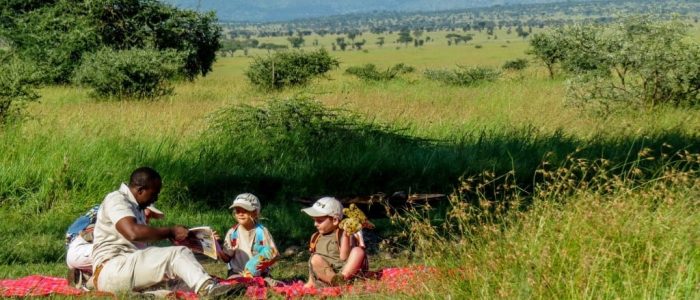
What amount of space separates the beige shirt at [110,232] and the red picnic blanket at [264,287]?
1.07 feet

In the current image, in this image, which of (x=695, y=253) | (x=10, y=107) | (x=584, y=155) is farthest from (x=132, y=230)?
(x=10, y=107)

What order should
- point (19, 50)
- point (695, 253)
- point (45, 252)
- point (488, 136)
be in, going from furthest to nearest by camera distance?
point (19, 50) → point (488, 136) → point (45, 252) → point (695, 253)

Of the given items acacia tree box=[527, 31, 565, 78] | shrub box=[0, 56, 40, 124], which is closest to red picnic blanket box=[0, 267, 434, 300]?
shrub box=[0, 56, 40, 124]

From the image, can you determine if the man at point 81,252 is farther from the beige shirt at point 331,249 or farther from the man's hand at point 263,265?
the beige shirt at point 331,249

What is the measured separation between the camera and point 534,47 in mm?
30281

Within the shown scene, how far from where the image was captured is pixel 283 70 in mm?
26188

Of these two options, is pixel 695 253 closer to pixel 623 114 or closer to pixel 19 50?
pixel 623 114

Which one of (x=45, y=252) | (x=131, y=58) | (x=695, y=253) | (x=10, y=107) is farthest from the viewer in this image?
(x=131, y=58)

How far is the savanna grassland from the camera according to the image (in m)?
5.36

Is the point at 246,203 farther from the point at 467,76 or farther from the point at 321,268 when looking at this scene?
the point at 467,76

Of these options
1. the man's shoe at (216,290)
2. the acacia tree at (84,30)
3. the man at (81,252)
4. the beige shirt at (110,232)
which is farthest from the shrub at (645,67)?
the acacia tree at (84,30)

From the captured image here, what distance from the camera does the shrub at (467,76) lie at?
997 inches

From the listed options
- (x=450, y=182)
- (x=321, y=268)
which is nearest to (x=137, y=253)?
(x=321, y=268)

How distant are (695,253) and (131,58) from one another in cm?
1821
